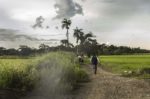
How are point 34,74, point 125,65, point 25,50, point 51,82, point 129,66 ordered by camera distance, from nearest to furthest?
point 34,74, point 51,82, point 129,66, point 125,65, point 25,50

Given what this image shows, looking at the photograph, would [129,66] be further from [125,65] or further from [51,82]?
[51,82]

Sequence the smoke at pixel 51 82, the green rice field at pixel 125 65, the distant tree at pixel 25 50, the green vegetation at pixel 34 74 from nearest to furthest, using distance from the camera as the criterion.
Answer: the green vegetation at pixel 34 74 → the smoke at pixel 51 82 → the green rice field at pixel 125 65 → the distant tree at pixel 25 50

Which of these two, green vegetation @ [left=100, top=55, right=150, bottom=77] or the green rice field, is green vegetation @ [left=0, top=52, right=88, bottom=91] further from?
the green rice field

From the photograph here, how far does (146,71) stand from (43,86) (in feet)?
76.0

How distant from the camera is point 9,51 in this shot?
438ft

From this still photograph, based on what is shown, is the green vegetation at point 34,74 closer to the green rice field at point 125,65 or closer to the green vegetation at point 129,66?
the green vegetation at point 129,66

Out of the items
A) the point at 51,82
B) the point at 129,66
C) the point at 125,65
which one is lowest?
the point at 51,82

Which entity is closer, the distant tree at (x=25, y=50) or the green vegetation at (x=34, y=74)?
the green vegetation at (x=34, y=74)

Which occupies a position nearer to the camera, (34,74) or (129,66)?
(34,74)

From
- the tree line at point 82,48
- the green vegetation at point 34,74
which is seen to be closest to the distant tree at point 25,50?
the tree line at point 82,48

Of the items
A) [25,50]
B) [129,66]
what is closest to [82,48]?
[25,50]

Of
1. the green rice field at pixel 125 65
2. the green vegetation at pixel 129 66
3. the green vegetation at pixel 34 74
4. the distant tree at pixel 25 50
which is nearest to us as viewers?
the green vegetation at pixel 34 74

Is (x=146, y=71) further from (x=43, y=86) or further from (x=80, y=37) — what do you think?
(x=80, y=37)

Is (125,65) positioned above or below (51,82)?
above
